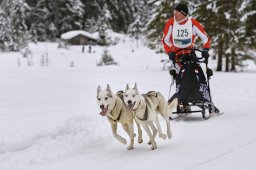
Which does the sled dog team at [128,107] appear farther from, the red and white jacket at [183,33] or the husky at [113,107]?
the red and white jacket at [183,33]

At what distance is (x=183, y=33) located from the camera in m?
8.80

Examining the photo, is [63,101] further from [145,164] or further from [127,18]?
[127,18]

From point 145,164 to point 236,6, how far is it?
2387 cm

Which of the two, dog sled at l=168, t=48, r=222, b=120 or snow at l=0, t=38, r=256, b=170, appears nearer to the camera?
snow at l=0, t=38, r=256, b=170

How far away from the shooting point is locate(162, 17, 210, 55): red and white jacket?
8.77 metres

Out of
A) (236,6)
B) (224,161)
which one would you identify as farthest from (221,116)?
(236,6)

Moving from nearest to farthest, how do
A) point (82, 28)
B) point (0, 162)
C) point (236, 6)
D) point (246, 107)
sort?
point (0, 162) < point (246, 107) < point (236, 6) < point (82, 28)

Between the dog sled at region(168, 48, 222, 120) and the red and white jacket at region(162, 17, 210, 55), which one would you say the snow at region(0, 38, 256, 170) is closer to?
the dog sled at region(168, 48, 222, 120)

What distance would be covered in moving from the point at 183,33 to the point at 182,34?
0.03 metres

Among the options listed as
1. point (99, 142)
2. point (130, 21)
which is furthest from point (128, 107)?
point (130, 21)

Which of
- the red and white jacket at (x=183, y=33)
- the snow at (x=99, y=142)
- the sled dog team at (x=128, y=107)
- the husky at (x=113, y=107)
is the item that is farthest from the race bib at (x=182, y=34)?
the husky at (x=113, y=107)

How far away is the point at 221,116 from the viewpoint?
9.14 meters

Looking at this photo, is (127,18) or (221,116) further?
(127,18)

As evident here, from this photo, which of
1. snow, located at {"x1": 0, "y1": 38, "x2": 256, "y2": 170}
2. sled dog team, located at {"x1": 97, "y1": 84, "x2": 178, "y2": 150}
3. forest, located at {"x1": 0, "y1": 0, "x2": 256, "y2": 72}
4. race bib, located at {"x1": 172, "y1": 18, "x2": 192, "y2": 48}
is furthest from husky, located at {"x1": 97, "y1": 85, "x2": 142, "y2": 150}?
forest, located at {"x1": 0, "y1": 0, "x2": 256, "y2": 72}
